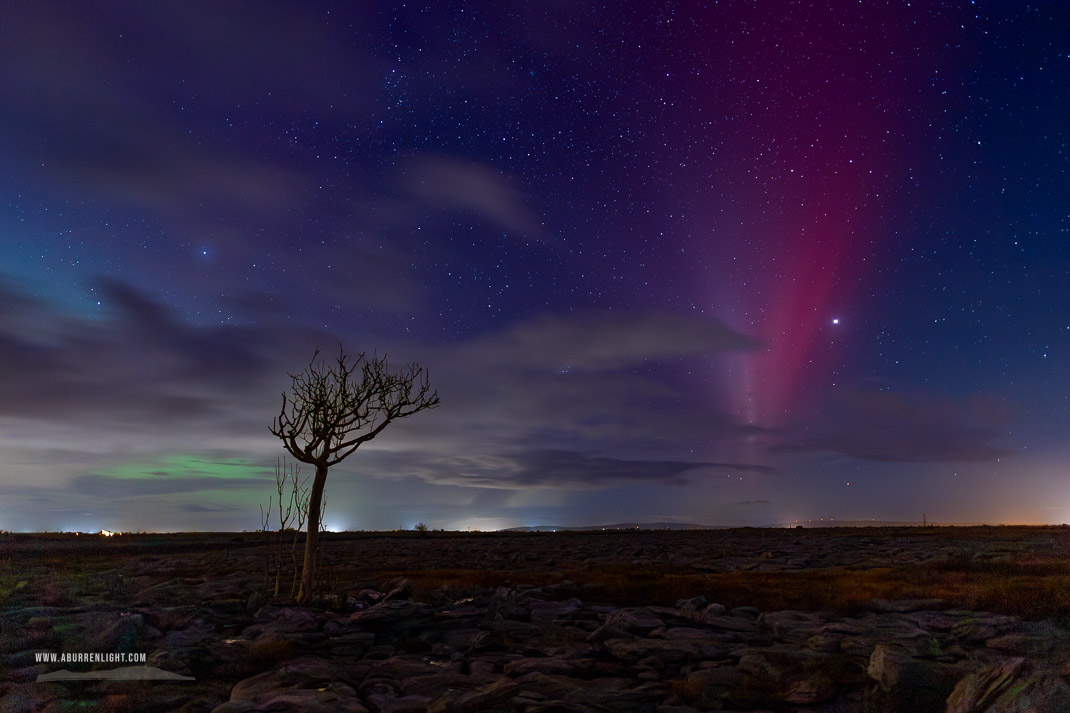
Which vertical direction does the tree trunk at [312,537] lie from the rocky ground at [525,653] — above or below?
above

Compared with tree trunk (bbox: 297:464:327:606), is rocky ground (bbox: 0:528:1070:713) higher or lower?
lower

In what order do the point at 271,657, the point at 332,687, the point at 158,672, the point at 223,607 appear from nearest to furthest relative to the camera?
the point at 332,687
the point at 158,672
the point at 271,657
the point at 223,607

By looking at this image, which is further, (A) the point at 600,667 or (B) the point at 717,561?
(B) the point at 717,561

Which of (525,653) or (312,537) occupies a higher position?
(312,537)

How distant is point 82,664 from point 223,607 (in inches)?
211

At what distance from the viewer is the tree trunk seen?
59.3ft

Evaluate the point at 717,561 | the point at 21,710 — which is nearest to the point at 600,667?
the point at 21,710

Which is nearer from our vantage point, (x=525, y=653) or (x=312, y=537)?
(x=525, y=653)

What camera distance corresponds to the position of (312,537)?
734 inches

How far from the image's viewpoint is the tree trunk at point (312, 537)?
59.3ft

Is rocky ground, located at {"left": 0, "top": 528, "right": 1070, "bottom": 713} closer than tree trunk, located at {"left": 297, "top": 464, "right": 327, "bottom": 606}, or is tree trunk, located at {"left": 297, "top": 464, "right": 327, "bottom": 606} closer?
rocky ground, located at {"left": 0, "top": 528, "right": 1070, "bottom": 713}

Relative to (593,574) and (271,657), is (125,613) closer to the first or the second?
(271,657)

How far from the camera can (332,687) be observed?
10375 millimetres

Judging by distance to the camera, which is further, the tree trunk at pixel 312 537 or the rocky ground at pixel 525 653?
the tree trunk at pixel 312 537
